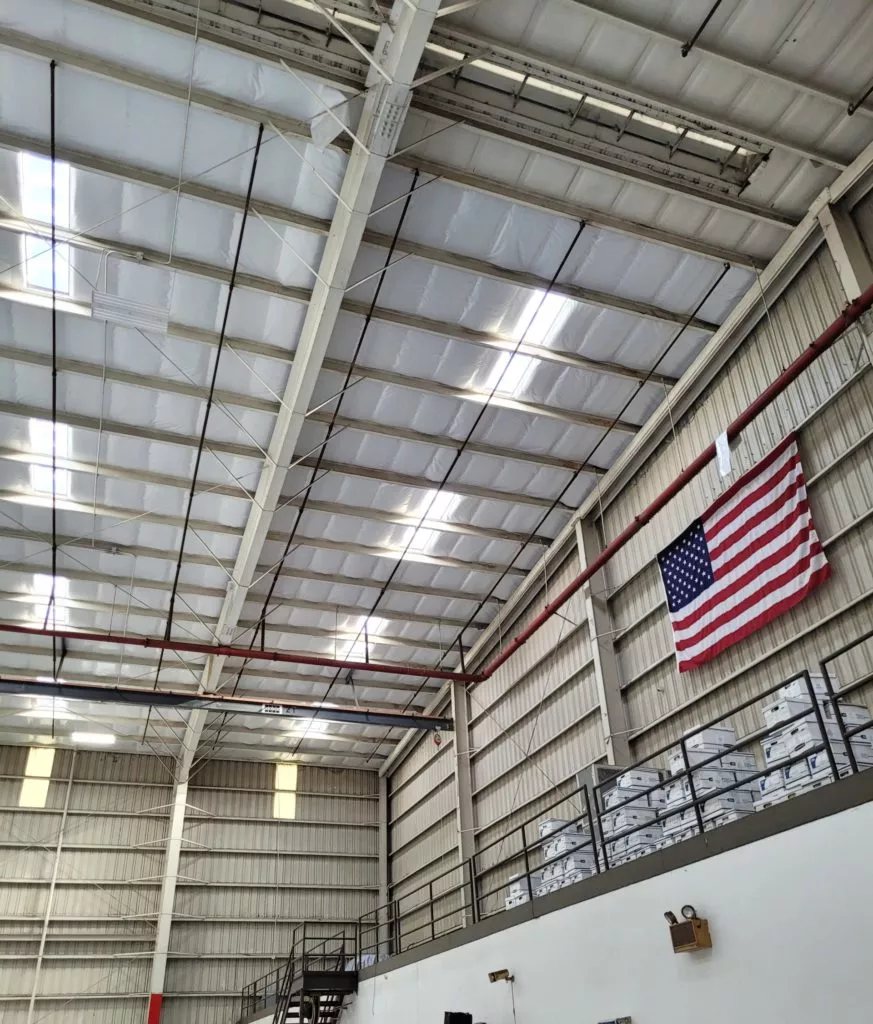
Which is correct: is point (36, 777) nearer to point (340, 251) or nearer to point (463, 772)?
point (463, 772)

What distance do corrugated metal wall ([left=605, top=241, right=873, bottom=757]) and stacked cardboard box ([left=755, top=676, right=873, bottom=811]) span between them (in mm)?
3205

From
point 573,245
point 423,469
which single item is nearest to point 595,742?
point 423,469

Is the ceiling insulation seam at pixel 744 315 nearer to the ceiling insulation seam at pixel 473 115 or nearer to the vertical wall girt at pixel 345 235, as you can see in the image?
the ceiling insulation seam at pixel 473 115

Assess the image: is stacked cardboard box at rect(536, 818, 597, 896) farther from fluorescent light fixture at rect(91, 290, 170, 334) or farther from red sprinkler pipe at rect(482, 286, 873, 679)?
fluorescent light fixture at rect(91, 290, 170, 334)

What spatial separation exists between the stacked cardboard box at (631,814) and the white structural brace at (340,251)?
31.8 feet

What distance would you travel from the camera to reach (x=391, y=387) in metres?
18.7

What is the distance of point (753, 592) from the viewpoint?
15.4 m

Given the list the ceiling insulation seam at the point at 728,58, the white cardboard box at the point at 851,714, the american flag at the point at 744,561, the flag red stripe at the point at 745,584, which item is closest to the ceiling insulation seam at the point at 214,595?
the american flag at the point at 744,561

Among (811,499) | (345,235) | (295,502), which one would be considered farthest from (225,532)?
(811,499)

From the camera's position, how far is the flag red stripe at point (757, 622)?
13.9 m

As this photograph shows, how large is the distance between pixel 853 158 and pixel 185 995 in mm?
32855

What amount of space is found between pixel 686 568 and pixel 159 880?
24.8 meters

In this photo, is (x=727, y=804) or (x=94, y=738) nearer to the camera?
(x=727, y=804)

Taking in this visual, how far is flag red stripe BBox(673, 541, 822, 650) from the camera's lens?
1424 centimetres
